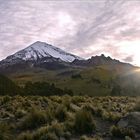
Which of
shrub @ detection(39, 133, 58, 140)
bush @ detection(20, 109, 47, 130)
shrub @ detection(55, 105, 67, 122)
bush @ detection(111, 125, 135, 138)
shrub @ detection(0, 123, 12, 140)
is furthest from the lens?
shrub @ detection(55, 105, 67, 122)

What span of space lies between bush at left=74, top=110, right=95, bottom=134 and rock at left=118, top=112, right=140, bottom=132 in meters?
1.30

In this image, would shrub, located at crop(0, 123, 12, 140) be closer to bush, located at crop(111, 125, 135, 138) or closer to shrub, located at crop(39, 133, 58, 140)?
shrub, located at crop(39, 133, 58, 140)

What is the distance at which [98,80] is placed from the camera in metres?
163

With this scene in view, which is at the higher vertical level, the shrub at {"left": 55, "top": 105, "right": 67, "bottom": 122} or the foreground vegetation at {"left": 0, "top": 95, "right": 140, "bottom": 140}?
the shrub at {"left": 55, "top": 105, "right": 67, "bottom": 122}

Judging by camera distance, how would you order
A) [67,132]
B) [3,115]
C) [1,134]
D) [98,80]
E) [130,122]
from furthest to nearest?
[98,80], [3,115], [130,122], [67,132], [1,134]

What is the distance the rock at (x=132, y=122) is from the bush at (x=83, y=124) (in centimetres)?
130

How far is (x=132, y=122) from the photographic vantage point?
17.1 metres

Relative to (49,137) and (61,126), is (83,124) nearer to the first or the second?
(61,126)

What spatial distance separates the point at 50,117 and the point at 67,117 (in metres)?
0.80

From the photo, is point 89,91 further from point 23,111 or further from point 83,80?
point 23,111

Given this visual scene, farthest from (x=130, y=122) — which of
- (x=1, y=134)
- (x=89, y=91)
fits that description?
(x=89, y=91)

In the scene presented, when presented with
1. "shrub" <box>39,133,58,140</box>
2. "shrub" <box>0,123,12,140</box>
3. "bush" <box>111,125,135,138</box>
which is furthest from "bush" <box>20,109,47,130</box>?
"bush" <box>111,125,135,138</box>

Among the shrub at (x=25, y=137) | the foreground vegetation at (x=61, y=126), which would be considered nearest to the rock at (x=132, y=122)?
the foreground vegetation at (x=61, y=126)

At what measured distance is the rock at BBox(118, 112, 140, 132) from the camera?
16750 mm
